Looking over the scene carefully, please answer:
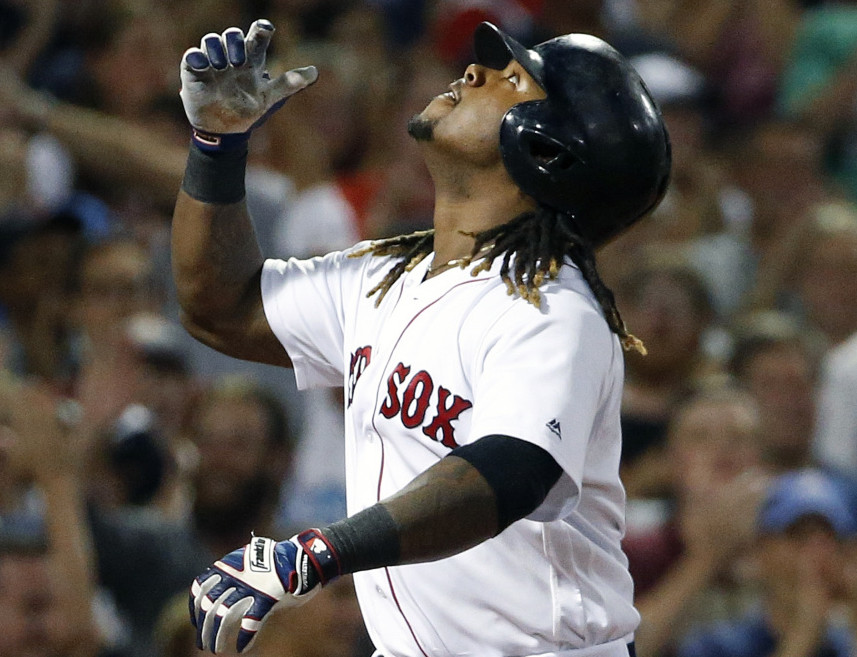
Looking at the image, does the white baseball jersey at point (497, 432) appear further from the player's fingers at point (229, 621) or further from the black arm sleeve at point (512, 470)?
the player's fingers at point (229, 621)

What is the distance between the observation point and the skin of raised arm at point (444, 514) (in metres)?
2.26

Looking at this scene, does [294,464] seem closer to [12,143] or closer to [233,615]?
[12,143]

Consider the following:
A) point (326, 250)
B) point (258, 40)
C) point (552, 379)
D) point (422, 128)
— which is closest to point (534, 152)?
point (422, 128)

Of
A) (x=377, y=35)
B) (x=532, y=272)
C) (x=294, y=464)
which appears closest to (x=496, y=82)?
(x=532, y=272)

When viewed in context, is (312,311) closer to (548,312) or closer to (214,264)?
(214,264)

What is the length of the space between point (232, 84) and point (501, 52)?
1.75ft

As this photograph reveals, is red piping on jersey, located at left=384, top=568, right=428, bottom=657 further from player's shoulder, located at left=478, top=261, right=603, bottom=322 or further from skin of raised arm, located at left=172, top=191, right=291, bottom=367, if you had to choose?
skin of raised arm, located at left=172, top=191, right=291, bottom=367

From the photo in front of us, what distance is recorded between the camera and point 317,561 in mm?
2184

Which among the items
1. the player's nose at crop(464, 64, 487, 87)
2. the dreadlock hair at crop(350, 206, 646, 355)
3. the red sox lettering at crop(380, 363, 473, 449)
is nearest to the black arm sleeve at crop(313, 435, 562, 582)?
the red sox lettering at crop(380, 363, 473, 449)

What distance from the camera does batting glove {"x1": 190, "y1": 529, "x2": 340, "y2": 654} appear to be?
2.13m

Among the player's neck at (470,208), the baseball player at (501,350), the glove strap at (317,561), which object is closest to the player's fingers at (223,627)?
the glove strap at (317,561)

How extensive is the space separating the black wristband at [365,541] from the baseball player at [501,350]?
2 centimetres

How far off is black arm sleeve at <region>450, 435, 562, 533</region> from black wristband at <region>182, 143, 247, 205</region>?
1005mm

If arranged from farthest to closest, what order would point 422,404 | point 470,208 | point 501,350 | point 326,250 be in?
point 326,250
point 470,208
point 422,404
point 501,350
